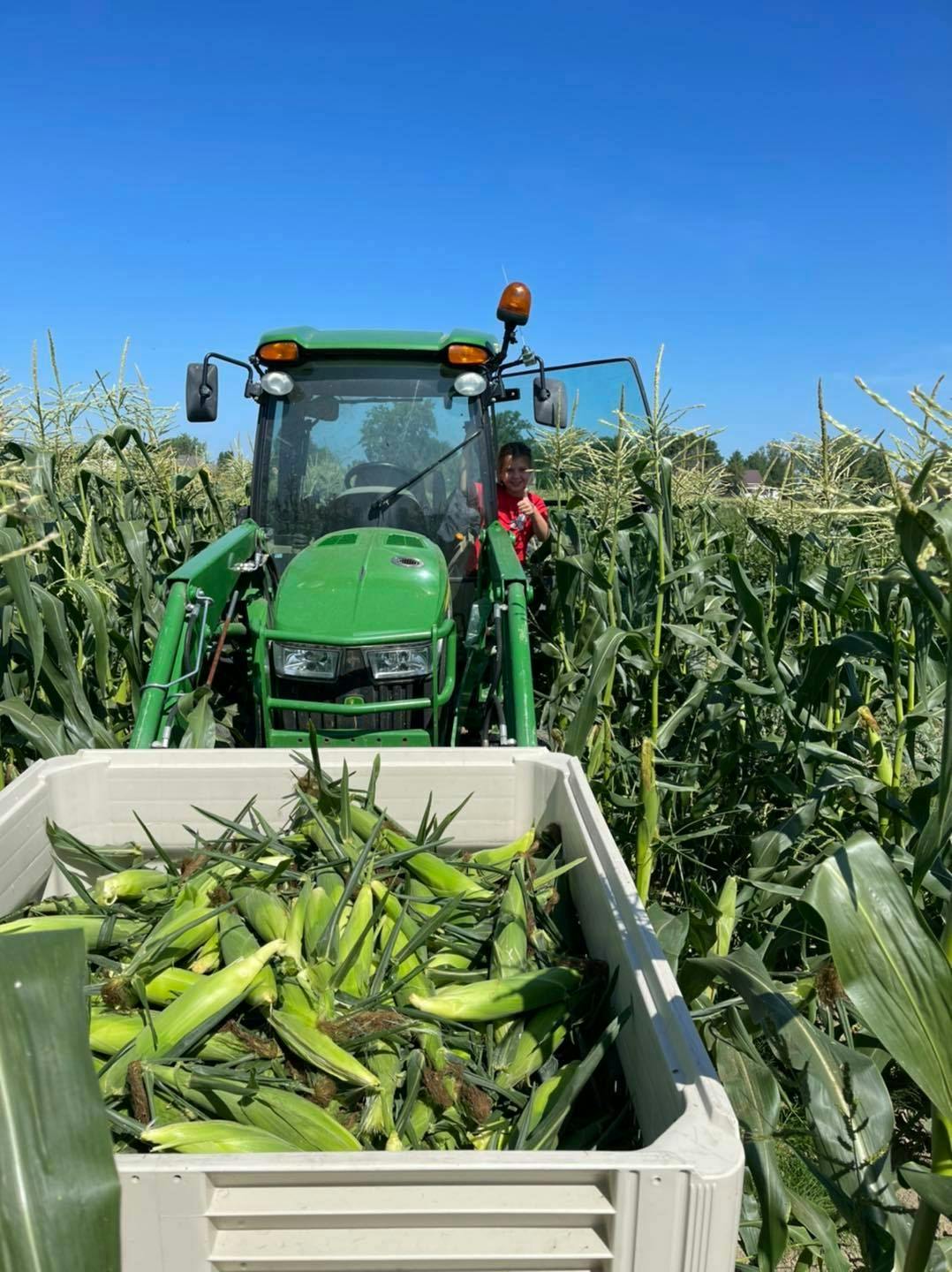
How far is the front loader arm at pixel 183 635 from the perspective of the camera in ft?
9.66

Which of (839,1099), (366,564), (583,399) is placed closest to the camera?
(839,1099)

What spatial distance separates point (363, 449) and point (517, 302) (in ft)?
3.00

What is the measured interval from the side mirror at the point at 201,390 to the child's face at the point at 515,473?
1.68 meters

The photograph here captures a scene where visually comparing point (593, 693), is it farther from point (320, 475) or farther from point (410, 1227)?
point (410, 1227)

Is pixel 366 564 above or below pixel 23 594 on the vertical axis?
above

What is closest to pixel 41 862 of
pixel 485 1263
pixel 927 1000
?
pixel 485 1263

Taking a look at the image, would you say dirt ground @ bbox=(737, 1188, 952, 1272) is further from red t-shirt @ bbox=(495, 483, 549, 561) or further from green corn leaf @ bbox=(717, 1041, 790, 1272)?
red t-shirt @ bbox=(495, 483, 549, 561)

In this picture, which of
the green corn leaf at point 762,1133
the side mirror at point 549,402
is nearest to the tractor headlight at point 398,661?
the side mirror at point 549,402

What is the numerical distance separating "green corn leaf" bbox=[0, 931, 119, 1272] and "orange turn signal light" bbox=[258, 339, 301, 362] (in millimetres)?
3322

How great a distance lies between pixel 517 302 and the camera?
12.4 feet

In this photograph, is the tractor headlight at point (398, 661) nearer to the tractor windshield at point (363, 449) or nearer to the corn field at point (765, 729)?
the corn field at point (765, 729)

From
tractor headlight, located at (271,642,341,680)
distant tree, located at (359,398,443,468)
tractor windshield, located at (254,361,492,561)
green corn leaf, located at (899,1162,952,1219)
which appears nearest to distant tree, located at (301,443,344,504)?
tractor windshield, located at (254,361,492,561)

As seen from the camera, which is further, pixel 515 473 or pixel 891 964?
pixel 515 473

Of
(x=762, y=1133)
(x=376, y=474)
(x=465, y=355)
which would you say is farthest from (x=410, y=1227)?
(x=465, y=355)
